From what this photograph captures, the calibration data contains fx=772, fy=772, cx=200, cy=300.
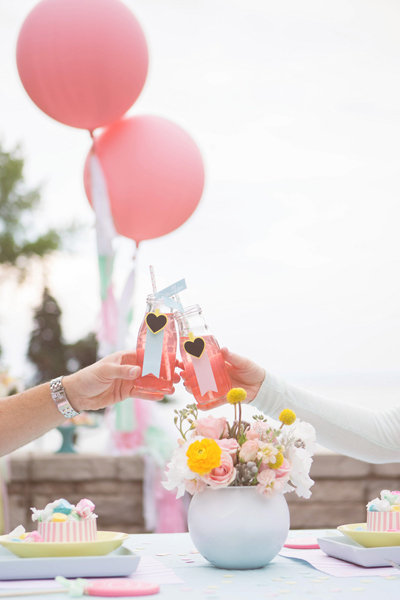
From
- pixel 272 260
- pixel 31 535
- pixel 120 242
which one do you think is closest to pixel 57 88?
pixel 120 242

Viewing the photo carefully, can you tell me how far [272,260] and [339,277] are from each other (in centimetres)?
43

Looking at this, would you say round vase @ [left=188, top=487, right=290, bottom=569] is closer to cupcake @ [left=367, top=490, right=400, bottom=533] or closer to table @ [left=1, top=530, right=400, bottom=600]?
table @ [left=1, top=530, right=400, bottom=600]

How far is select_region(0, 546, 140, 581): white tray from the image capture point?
1.01 meters

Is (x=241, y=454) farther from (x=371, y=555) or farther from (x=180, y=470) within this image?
(x=371, y=555)

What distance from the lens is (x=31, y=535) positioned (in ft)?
3.59

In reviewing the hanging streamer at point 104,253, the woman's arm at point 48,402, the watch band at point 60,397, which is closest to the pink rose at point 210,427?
the woman's arm at point 48,402

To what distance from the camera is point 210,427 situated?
111 centimetres

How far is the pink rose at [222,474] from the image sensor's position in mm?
1062

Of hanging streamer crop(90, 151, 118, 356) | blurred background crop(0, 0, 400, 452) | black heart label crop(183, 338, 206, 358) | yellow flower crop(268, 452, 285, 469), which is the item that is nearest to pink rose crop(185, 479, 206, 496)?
yellow flower crop(268, 452, 285, 469)

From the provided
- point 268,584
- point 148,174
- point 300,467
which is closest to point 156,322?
point 300,467

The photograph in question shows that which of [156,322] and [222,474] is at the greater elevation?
[156,322]

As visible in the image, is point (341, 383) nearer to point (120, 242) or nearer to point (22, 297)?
point (120, 242)

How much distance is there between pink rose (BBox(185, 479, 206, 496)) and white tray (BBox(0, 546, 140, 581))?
0.42 ft

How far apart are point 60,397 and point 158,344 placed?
0.28 metres
